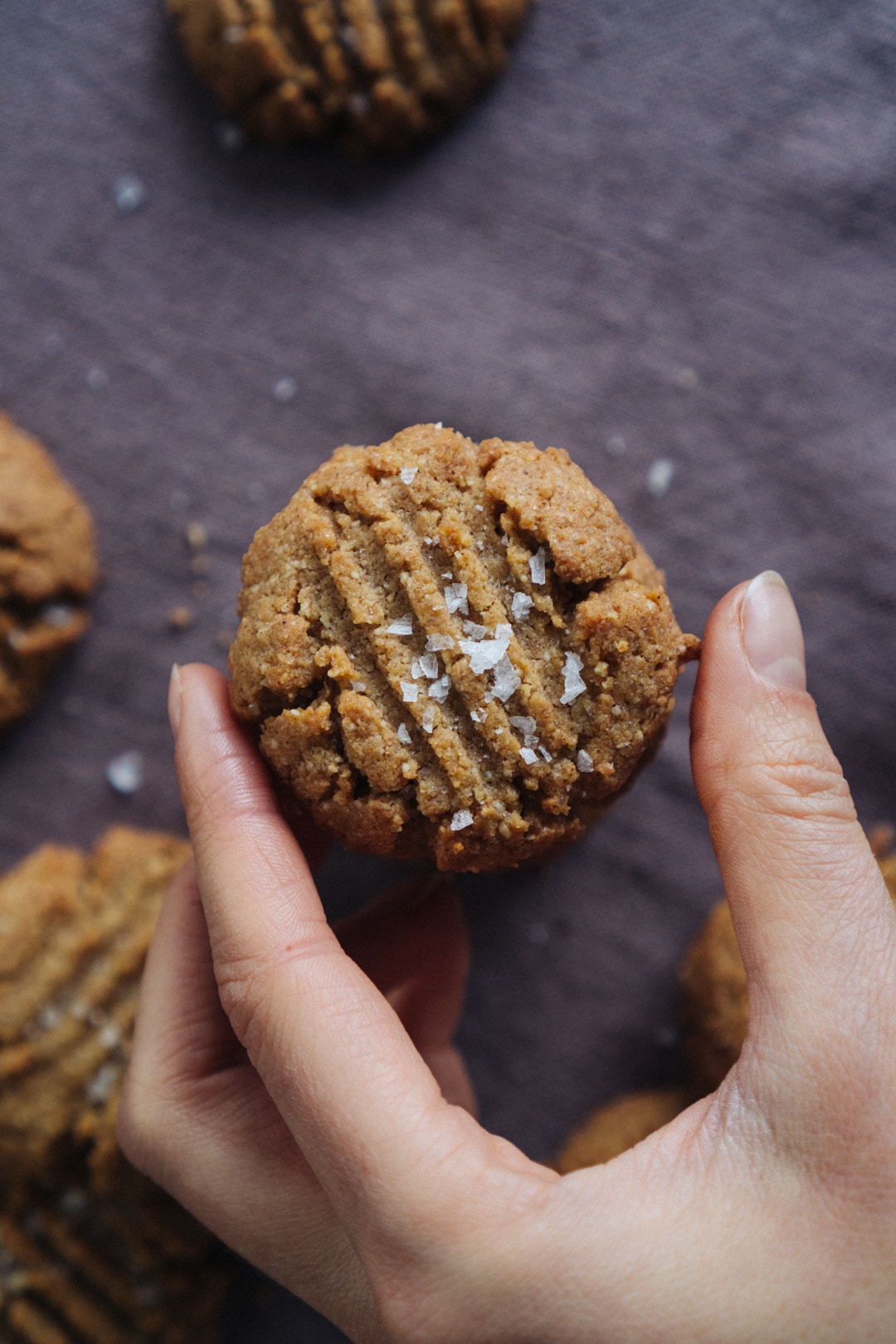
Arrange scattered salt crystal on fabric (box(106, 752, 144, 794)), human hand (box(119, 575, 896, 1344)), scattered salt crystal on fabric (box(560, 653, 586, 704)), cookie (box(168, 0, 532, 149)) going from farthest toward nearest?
scattered salt crystal on fabric (box(106, 752, 144, 794)) < cookie (box(168, 0, 532, 149)) < scattered salt crystal on fabric (box(560, 653, 586, 704)) < human hand (box(119, 575, 896, 1344))

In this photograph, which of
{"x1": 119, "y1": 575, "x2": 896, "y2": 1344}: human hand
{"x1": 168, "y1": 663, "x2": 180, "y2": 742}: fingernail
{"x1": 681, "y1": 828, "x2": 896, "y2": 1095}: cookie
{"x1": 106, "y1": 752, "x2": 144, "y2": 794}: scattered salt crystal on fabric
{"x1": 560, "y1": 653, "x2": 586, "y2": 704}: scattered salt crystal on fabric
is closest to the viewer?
{"x1": 119, "y1": 575, "x2": 896, "y2": 1344}: human hand

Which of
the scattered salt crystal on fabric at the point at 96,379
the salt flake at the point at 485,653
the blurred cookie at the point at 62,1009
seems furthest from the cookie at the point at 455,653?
the scattered salt crystal on fabric at the point at 96,379

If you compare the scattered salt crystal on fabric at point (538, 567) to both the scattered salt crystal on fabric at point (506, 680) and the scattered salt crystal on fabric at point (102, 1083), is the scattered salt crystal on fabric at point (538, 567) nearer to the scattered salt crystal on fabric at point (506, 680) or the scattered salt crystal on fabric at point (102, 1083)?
the scattered salt crystal on fabric at point (506, 680)

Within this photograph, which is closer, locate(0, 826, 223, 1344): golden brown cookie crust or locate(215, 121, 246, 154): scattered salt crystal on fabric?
locate(0, 826, 223, 1344): golden brown cookie crust

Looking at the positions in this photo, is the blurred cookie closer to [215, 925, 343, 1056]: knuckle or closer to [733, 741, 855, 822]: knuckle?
[215, 925, 343, 1056]: knuckle

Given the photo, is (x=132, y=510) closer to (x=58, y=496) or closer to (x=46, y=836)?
(x=58, y=496)

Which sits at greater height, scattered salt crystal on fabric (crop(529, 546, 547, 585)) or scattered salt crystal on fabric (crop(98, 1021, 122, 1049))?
scattered salt crystal on fabric (crop(529, 546, 547, 585))

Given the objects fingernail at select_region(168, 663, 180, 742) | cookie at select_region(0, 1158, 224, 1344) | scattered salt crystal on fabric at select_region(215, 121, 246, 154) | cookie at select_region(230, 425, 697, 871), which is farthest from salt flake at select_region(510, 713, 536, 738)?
scattered salt crystal on fabric at select_region(215, 121, 246, 154)

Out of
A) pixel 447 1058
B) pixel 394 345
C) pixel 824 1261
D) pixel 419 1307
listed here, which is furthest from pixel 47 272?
pixel 824 1261
